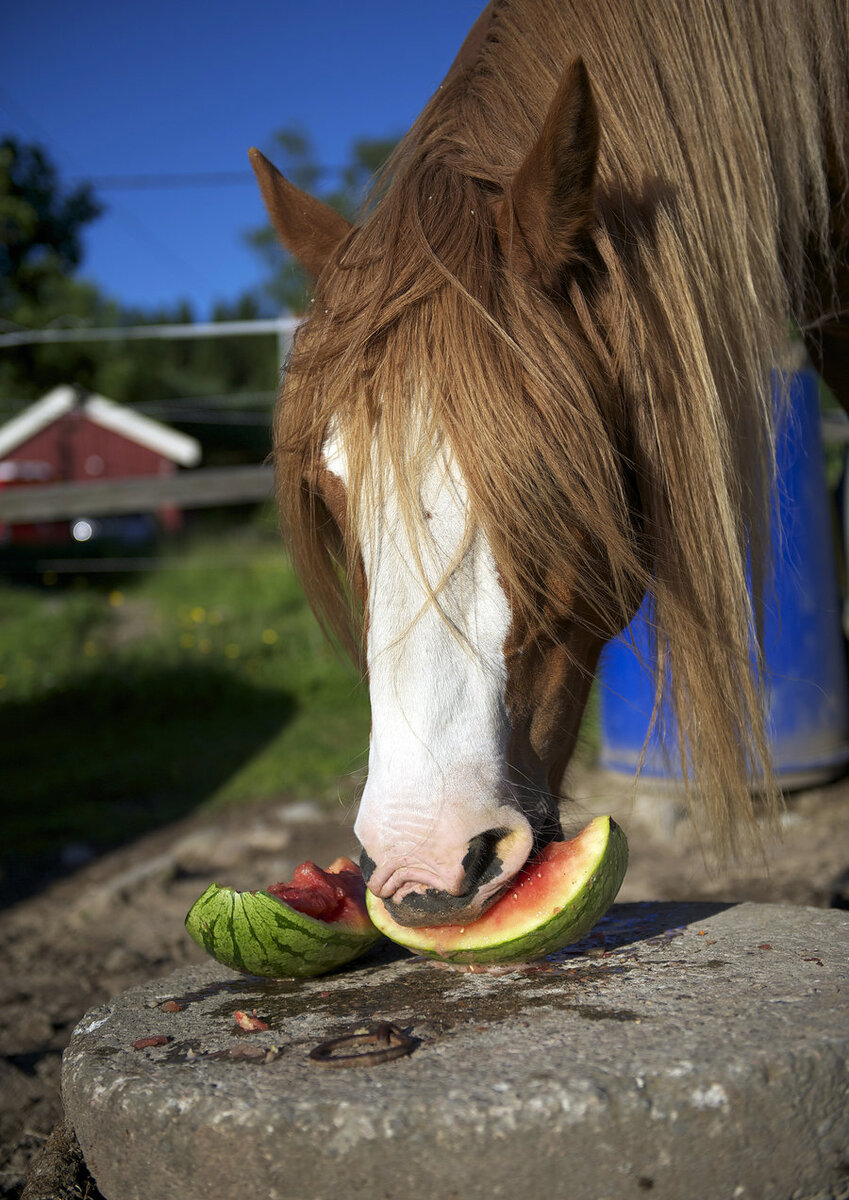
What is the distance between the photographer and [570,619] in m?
1.58

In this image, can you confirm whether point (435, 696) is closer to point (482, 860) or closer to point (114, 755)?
point (482, 860)

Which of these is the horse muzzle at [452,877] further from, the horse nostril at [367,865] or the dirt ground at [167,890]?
the dirt ground at [167,890]

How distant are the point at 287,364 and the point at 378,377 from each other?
0.37 meters

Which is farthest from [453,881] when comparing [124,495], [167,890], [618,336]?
[124,495]

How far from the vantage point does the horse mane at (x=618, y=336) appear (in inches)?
58.7

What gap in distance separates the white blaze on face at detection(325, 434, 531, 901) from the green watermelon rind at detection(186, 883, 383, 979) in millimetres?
351

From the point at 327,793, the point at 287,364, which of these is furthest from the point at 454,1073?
→ the point at 327,793

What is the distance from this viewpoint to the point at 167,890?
403 centimetres

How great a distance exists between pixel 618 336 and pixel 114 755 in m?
5.64

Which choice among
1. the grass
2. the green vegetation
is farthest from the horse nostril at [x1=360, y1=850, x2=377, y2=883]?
the green vegetation

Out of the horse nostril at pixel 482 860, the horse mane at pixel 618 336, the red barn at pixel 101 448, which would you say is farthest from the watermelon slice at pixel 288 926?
the red barn at pixel 101 448

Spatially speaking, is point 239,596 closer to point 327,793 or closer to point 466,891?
point 327,793

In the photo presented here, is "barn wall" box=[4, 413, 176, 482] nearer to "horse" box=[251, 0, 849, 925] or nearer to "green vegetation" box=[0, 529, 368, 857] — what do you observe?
"green vegetation" box=[0, 529, 368, 857]

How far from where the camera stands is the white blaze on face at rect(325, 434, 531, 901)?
1.30 metres
